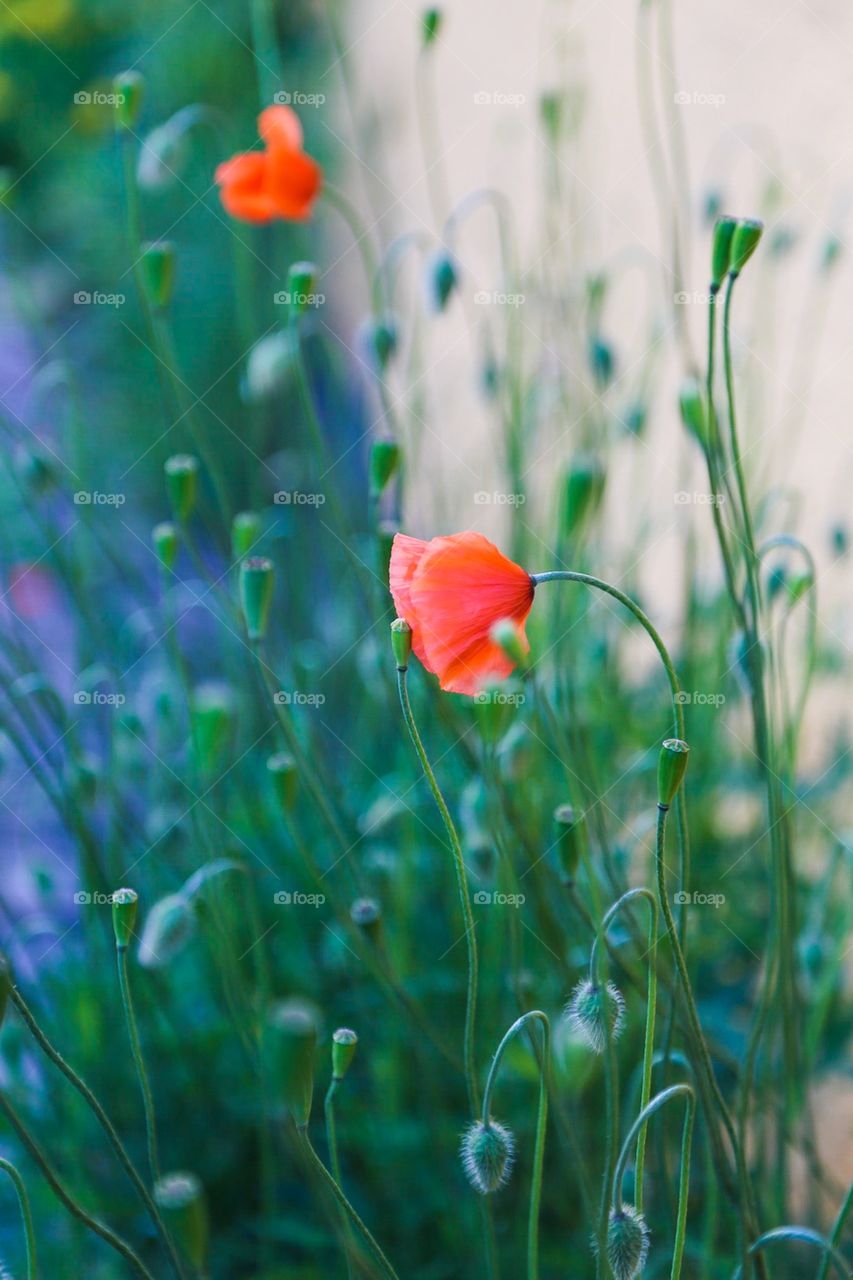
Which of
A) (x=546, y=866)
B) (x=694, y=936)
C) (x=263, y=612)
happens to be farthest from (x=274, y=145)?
(x=694, y=936)

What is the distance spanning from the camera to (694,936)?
0.98m

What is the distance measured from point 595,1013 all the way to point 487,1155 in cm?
8

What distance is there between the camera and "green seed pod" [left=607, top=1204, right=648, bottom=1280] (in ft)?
1.57

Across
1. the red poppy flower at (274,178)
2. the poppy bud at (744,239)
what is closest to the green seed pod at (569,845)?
the poppy bud at (744,239)

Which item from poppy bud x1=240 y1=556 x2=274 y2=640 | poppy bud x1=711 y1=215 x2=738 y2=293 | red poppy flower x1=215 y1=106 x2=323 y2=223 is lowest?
poppy bud x1=240 y1=556 x2=274 y2=640

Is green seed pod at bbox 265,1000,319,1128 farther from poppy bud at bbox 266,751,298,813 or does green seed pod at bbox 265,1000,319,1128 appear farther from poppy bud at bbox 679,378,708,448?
poppy bud at bbox 679,378,708,448

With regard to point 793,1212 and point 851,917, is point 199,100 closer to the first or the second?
point 851,917

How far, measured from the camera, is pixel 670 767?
47cm

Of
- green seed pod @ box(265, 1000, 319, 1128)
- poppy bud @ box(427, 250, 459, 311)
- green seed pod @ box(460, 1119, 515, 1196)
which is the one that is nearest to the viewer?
green seed pod @ box(265, 1000, 319, 1128)

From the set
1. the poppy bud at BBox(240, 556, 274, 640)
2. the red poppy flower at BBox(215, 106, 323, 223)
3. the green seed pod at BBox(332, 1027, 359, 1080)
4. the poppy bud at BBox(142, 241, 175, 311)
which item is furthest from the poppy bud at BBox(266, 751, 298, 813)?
the red poppy flower at BBox(215, 106, 323, 223)

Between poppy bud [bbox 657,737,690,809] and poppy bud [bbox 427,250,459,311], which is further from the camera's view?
poppy bud [bbox 427,250,459,311]

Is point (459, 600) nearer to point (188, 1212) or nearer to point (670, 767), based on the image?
point (670, 767)

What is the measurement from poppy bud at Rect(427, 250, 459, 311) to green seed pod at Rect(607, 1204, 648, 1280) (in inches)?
25.1

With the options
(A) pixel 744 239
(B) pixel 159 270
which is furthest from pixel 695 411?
(B) pixel 159 270
